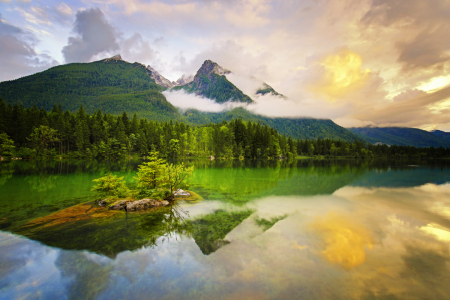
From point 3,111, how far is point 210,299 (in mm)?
100206

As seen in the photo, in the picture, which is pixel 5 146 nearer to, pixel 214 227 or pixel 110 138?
pixel 110 138

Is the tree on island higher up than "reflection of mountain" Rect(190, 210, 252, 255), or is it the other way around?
the tree on island

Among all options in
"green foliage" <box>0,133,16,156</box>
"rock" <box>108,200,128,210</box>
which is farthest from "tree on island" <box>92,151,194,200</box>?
"green foliage" <box>0,133,16,156</box>

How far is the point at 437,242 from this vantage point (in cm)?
1091

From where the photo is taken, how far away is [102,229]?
11.5 m

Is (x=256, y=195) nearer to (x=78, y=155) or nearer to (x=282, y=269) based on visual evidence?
(x=282, y=269)

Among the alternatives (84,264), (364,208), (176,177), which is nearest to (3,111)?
(176,177)

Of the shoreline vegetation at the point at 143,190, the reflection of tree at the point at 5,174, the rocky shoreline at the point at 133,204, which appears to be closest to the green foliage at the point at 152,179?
the shoreline vegetation at the point at 143,190

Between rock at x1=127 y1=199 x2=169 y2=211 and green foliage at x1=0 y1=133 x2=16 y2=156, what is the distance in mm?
75362

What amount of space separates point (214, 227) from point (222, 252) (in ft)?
9.75

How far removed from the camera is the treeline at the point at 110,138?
2768 inches

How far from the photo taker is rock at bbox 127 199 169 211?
1516 centimetres

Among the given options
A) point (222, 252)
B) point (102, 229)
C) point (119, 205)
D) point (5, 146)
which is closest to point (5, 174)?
point (119, 205)

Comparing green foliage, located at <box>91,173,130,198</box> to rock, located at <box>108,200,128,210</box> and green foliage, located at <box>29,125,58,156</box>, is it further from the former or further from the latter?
green foliage, located at <box>29,125,58,156</box>
